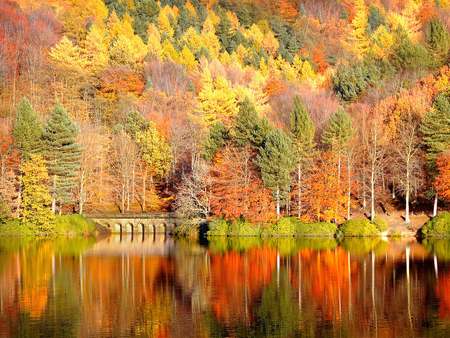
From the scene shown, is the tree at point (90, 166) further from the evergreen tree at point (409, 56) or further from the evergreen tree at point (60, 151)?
the evergreen tree at point (409, 56)

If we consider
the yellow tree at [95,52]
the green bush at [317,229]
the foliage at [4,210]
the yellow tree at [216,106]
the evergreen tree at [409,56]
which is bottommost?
the green bush at [317,229]

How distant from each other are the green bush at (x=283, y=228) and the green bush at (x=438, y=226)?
12.2 m

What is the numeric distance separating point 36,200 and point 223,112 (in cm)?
3237

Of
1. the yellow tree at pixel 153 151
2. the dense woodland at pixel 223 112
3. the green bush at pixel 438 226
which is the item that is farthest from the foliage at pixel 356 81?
the green bush at pixel 438 226

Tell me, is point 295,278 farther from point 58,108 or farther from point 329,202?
point 58,108

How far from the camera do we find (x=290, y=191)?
2496 inches

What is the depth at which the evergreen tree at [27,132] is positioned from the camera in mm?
60375

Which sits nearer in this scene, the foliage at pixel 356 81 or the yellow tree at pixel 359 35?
the foliage at pixel 356 81

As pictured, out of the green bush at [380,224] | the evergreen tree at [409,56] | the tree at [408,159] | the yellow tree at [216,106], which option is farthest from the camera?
the yellow tree at [216,106]

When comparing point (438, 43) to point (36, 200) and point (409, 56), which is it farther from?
point (36, 200)

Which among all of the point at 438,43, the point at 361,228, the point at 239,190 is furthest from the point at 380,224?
the point at 438,43

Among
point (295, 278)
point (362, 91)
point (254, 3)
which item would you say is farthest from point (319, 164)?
point (254, 3)

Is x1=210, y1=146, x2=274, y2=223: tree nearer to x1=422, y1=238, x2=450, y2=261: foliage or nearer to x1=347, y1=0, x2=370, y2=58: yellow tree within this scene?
x1=422, y1=238, x2=450, y2=261: foliage

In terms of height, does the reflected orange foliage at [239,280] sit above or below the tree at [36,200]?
below
